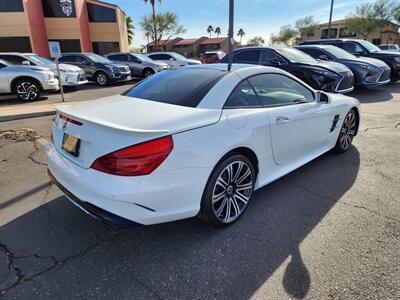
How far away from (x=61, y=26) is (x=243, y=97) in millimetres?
29098

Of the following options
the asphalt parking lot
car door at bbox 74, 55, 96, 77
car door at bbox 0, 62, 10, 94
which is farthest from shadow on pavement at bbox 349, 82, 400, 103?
car door at bbox 74, 55, 96, 77

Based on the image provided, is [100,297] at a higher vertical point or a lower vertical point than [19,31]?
lower

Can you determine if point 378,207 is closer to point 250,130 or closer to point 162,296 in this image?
point 250,130

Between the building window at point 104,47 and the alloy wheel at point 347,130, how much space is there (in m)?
29.6

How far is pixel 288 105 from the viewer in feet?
10.8

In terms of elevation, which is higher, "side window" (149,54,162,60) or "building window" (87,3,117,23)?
"building window" (87,3,117,23)

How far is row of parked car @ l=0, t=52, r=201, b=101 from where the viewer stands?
365 inches

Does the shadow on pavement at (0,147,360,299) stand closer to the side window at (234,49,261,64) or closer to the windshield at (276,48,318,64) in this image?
the windshield at (276,48,318,64)

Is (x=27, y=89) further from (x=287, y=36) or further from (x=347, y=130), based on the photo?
(x=287, y=36)

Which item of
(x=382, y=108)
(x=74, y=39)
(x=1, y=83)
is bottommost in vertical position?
(x=382, y=108)

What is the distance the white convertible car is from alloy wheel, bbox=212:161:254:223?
0.01 meters

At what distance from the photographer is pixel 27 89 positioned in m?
9.48

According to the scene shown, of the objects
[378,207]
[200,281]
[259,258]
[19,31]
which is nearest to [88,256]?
[200,281]

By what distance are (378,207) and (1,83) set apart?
1056 cm
